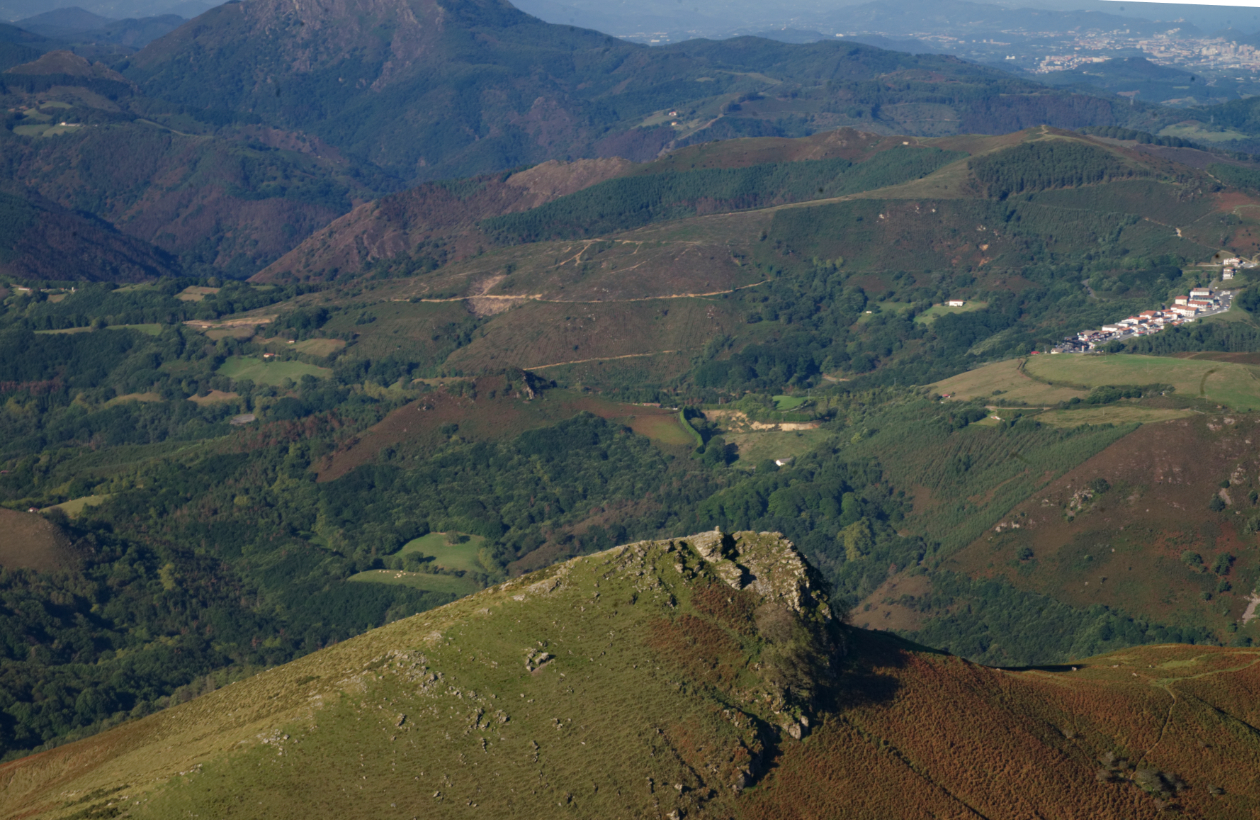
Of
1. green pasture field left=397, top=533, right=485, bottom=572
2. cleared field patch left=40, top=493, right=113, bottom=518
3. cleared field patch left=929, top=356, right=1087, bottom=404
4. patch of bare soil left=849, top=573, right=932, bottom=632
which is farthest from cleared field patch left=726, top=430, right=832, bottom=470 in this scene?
cleared field patch left=40, top=493, right=113, bottom=518

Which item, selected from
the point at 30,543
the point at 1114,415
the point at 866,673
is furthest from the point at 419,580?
the point at 866,673

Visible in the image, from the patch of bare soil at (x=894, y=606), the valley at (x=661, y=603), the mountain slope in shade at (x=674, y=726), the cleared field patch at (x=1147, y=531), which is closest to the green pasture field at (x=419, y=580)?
the valley at (x=661, y=603)

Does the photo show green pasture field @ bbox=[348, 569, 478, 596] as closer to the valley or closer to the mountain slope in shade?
the valley

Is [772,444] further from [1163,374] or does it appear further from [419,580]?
[419,580]

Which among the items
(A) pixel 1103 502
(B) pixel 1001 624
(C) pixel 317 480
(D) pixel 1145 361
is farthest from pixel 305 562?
(D) pixel 1145 361

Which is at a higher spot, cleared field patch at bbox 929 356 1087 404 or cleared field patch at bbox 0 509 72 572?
cleared field patch at bbox 0 509 72 572
